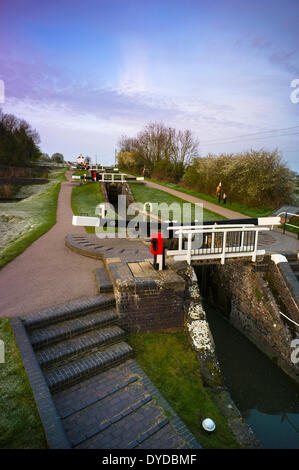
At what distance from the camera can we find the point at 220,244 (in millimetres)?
8234

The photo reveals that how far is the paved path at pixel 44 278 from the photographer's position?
6.16 meters

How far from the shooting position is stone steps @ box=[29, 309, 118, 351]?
5.09 m

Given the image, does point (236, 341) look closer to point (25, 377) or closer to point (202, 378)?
point (202, 378)

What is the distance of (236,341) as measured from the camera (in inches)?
327

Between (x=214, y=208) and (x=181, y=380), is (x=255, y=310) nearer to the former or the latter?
(x=181, y=380)

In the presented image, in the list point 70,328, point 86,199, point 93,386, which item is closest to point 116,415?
point 93,386

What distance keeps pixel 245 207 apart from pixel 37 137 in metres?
60.2

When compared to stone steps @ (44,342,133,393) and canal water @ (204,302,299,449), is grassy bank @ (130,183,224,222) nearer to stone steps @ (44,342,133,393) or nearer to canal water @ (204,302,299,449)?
canal water @ (204,302,299,449)

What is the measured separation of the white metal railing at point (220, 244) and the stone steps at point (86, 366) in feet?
9.17

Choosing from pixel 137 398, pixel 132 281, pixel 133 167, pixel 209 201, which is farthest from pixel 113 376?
pixel 133 167

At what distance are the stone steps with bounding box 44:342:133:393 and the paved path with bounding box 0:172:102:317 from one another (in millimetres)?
1583

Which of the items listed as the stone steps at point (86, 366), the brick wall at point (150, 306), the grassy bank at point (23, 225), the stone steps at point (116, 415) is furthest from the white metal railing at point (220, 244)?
the grassy bank at point (23, 225)

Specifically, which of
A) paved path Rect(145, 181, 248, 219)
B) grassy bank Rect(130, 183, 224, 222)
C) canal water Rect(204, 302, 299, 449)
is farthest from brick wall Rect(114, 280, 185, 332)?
grassy bank Rect(130, 183, 224, 222)

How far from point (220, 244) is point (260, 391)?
154 inches
